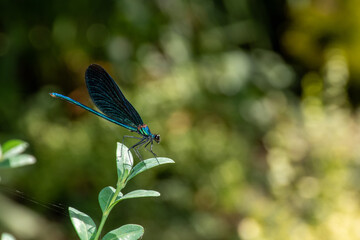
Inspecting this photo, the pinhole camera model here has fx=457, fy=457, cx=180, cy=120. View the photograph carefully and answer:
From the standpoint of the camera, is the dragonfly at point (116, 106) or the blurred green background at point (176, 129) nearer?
the dragonfly at point (116, 106)

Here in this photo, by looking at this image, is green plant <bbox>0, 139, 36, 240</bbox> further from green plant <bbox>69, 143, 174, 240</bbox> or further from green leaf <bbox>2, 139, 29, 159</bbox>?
green plant <bbox>69, 143, 174, 240</bbox>

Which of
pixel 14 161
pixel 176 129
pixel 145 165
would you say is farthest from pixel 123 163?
pixel 176 129

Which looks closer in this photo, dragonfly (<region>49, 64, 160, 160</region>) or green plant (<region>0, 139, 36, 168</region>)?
green plant (<region>0, 139, 36, 168</region>)

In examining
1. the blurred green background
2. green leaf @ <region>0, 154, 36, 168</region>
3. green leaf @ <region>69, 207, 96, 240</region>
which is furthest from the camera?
the blurred green background

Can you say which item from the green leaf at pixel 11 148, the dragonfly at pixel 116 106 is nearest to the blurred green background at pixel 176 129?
the dragonfly at pixel 116 106

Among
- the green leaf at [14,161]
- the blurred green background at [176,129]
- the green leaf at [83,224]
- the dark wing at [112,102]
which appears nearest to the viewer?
the green leaf at [83,224]

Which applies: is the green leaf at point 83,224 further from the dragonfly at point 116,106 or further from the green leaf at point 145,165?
the dragonfly at point 116,106

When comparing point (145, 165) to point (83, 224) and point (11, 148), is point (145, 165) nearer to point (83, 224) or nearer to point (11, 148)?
point (83, 224)

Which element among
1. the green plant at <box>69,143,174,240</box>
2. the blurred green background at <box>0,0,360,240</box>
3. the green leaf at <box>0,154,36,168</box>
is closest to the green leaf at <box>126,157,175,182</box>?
the green plant at <box>69,143,174,240</box>
